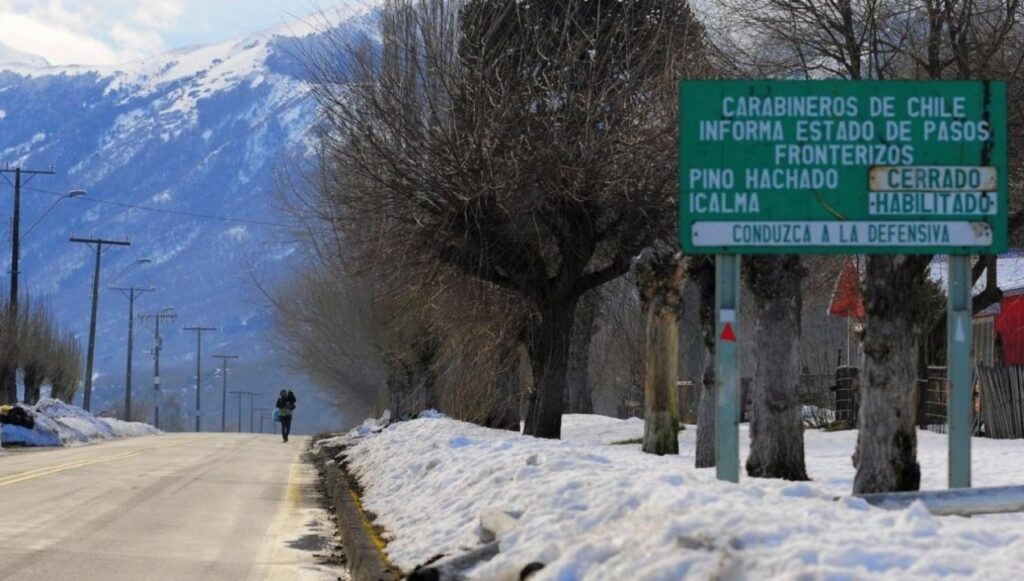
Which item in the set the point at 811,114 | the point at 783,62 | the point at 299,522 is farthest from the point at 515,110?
the point at 811,114

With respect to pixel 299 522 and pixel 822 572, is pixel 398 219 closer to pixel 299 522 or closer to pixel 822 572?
pixel 299 522

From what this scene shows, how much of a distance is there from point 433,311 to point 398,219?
4.54 metres

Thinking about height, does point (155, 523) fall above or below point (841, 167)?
below

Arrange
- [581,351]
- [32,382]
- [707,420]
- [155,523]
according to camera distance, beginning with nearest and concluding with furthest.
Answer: [155,523] → [707,420] → [581,351] → [32,382]

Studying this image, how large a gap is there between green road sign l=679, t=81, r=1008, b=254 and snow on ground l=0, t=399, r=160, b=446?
109 feet

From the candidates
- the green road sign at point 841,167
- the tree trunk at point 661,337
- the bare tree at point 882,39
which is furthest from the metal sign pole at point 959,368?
the tree trunk at point 661,337

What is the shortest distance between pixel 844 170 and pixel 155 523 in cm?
771

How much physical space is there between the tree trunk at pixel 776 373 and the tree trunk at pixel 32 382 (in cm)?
6646

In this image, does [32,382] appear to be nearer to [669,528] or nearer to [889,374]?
[889,374]

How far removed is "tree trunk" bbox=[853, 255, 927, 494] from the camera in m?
11.5

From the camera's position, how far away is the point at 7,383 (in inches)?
2682

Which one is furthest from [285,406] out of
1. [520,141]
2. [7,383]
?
[7,383]

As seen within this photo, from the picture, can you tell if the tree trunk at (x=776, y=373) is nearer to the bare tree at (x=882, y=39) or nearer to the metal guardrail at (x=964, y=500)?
the bare tree at (x=882, y=39)

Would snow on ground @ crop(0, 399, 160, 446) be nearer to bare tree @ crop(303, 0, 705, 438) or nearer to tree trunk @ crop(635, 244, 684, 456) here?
bare tree @ crop(303, 0, 705, 438)
